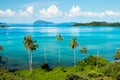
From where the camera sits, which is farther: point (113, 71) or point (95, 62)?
point (95, 62)

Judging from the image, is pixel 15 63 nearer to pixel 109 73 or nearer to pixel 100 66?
pixel 100 66

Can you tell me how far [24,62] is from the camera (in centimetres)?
16038

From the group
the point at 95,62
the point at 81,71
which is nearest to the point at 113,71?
the point at 81,71

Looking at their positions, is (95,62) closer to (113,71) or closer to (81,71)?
(81,71)

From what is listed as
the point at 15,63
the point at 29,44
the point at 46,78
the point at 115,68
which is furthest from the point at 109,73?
the point at 15,63

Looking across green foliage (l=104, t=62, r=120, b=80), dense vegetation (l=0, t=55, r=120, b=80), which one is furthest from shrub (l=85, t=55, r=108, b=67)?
green foliage (l=104, t=62, r=120, b=80)

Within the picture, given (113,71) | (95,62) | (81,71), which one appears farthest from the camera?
(95,62)

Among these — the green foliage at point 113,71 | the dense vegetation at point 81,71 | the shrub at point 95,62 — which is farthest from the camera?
the shrub at point 95,62

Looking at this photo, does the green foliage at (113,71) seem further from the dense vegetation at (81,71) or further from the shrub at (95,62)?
the shrub at (95,62)

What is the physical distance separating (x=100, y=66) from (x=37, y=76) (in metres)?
33.8

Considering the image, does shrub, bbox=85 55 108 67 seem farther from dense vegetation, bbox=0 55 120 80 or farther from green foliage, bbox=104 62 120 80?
green foliage, bbox=104 62 120 80

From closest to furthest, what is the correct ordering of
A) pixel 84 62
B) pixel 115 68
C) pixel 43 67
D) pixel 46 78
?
pixel 115 68 < pixel 46 78 < pixel 43 67 < pixel 84 62

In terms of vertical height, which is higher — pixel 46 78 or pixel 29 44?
pixel 29 44

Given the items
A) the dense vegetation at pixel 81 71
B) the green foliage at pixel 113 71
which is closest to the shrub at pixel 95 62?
the dense vegetation at pixel 81 71
